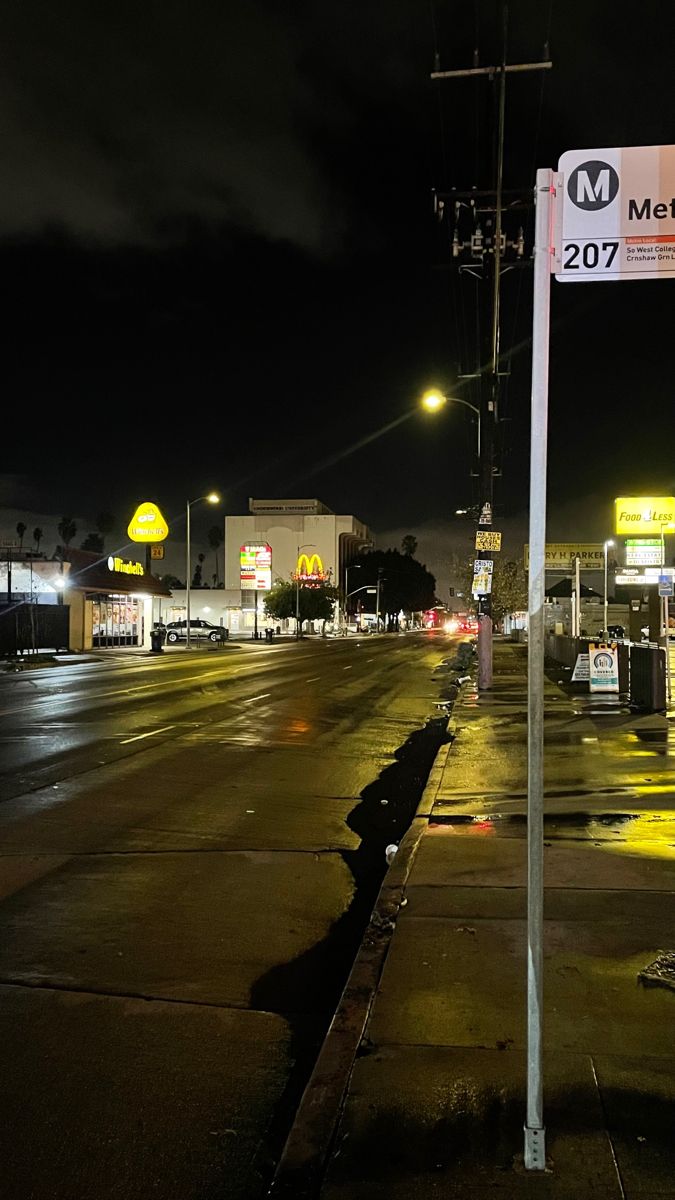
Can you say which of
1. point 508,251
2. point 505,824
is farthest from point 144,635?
point 505,824

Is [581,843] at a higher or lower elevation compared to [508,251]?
lower

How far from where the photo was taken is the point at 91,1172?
12.0 ft

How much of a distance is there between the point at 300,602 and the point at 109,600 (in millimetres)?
40188

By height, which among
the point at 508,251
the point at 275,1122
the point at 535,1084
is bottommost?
the point at 275,1122

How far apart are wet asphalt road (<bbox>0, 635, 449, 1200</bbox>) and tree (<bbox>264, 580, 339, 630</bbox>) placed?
249ft

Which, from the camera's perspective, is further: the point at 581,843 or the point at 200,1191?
the point at 581,843

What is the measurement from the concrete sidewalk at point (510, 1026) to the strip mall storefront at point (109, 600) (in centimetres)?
4122

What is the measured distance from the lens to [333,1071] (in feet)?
13.8

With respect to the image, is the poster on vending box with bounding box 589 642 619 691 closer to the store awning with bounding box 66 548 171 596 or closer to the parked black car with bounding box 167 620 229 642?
the store awning with bounding box 66 548 171 596

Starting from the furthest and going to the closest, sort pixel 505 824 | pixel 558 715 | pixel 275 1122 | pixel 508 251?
pixel 508 251 < pixel 558 715 < pixel 505 824 < pixel 275 1122

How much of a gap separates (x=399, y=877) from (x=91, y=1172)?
3965 millimetres

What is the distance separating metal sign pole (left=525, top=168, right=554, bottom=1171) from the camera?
3338 mm

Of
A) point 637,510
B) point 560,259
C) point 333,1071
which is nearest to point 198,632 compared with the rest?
point 637,510

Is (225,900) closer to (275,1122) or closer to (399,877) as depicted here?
(399,877)
